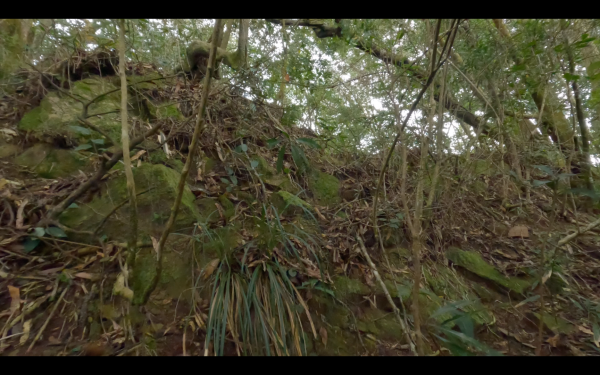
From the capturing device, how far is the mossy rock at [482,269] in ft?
7.34

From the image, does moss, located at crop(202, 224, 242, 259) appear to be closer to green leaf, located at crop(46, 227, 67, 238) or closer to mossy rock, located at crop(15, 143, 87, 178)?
green leaf, located at crop(46, 227, 67, 238)

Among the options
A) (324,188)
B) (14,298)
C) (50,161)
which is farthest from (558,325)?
(50,161)

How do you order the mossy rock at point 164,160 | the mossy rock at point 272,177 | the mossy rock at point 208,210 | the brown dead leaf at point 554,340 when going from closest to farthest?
the brown dead leaf at point 554,340, the mossy rock at point 208,210, the mossy rock at point 164,160, the mossy rock at point 272,177

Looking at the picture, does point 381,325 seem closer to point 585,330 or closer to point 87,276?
point 585,330

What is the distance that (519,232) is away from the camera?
2.74 m

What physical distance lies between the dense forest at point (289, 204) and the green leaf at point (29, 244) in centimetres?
1

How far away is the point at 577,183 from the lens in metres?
2.51

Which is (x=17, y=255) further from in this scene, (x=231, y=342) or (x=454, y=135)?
(x=454, y=135)

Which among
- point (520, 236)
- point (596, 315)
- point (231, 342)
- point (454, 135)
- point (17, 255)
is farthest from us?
point (454, 135)

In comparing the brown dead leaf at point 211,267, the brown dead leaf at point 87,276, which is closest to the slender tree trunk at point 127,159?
the brown dead leaf at point 87,276

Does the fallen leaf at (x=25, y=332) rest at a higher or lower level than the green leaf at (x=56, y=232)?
lower

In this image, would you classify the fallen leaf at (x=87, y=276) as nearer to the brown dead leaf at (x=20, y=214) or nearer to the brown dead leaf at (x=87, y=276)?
the brown dead leaf at (x=87, y=276)
